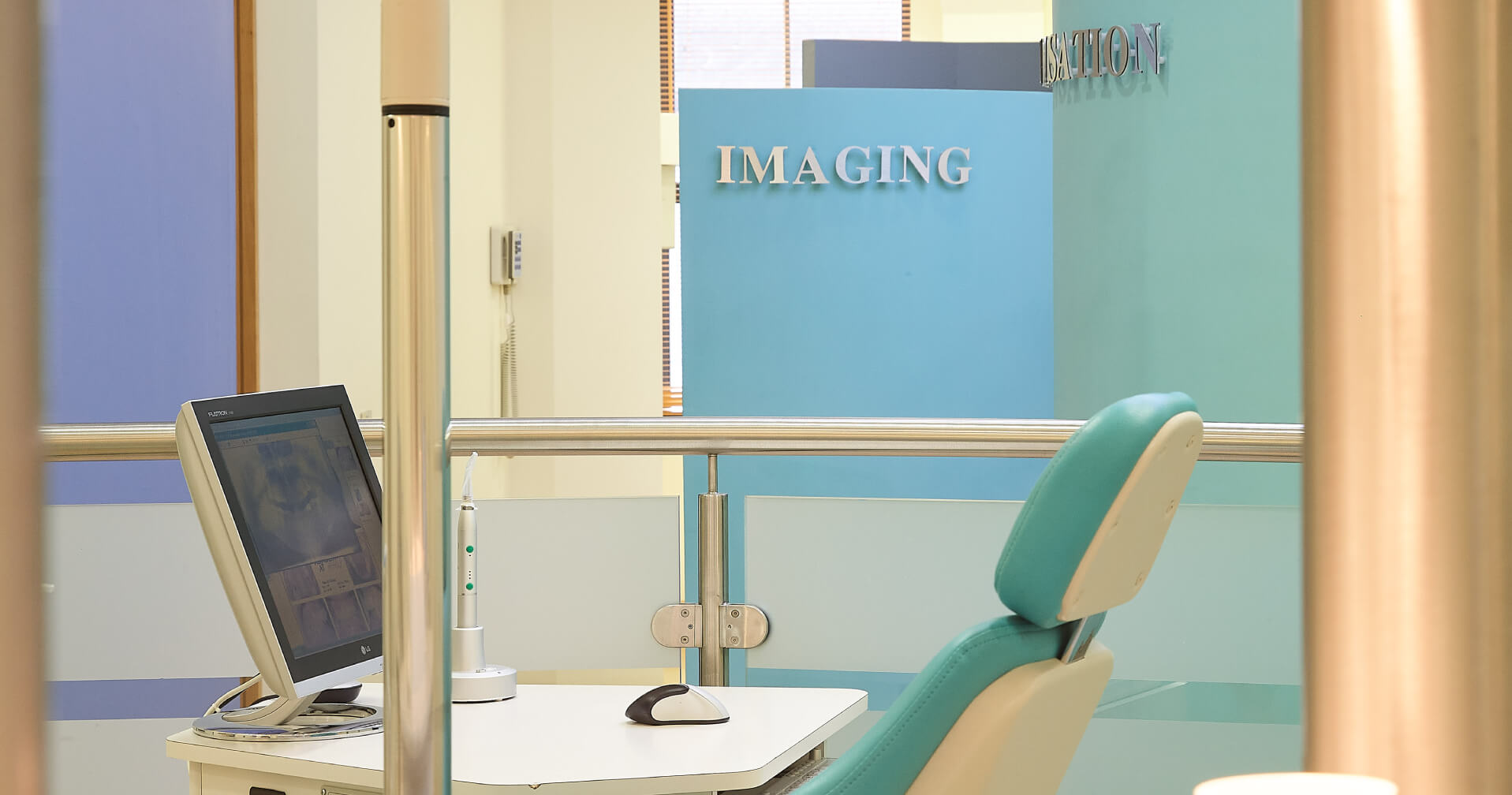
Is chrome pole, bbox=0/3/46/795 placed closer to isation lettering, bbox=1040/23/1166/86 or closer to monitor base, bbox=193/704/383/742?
monitor base, bbox=193/704/383/742

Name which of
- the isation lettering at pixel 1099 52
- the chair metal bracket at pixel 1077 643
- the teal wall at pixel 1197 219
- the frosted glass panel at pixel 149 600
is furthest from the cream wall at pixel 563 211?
the chair metal bracket at pixel 1077 643

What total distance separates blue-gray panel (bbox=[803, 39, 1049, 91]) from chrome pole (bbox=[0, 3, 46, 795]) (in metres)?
6.80

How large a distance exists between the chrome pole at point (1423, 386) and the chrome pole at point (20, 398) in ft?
0.76

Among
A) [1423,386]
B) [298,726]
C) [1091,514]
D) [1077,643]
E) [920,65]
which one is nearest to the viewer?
[1423,386]

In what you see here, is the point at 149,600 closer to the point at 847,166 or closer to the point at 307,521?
the point at 307,521

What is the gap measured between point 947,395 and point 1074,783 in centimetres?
339

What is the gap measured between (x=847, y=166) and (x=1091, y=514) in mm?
4904

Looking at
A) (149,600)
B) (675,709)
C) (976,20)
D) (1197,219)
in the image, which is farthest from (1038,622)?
(976,20)

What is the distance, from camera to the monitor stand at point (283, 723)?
1660mm

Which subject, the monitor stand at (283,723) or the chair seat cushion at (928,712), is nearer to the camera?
the chair seat cushion at (928,712)

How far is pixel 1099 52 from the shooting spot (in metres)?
4.67

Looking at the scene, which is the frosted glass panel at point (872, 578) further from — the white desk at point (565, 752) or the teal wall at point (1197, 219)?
the teal wall at point (1197, 219)

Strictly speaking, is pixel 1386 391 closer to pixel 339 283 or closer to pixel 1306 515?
pixel 1306 515

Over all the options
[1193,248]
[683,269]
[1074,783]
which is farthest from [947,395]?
[1074,783]
